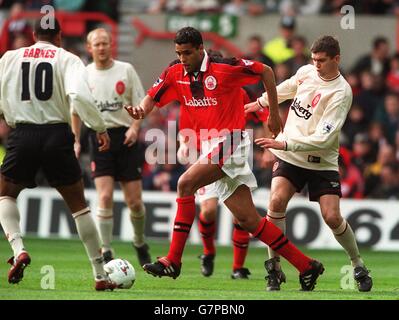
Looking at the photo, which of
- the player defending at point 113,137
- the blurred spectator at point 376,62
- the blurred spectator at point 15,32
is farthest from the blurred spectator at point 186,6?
the player defending at point 113,137

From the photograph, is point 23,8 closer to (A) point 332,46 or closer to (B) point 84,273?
(B) point 84,273

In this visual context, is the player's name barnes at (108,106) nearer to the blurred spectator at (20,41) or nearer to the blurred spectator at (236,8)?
the blurred spectator at (20,41)

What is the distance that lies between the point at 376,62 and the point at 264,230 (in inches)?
398

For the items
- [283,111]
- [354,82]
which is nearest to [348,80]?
[354,82]

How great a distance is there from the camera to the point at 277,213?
1055cm

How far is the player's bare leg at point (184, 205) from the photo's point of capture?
32.3ft

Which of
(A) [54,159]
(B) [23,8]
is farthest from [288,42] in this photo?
(A) [54,159]

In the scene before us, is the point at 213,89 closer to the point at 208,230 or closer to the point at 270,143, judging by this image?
the point at 270,143

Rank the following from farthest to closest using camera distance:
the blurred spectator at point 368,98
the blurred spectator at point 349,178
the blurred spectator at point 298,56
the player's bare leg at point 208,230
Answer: the blurred spectator at point 368,98 → the blurred spectator at point 298,56 → the blurred spectator at point 349,178 → the player's bare leg at point 208,230

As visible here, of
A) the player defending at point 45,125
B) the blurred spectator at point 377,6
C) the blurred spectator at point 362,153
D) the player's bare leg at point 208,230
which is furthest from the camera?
the blurred spectator at point 377,6

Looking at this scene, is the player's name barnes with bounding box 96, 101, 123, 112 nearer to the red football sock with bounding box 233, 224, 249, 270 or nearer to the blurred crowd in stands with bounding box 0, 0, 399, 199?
the red football sock with bounding box 233, 224, 249, 270

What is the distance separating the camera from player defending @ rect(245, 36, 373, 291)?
10.2 m

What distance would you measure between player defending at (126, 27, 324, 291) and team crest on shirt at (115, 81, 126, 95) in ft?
8.83

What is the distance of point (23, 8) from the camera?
21.3 m
